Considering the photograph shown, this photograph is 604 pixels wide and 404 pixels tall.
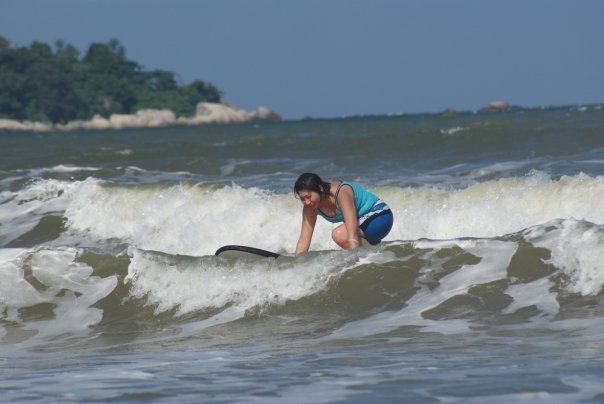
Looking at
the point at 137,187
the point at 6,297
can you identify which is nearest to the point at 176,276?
the point at 6,297

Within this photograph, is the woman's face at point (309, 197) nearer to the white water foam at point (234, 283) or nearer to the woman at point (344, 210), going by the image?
the woman at point (344, 210)

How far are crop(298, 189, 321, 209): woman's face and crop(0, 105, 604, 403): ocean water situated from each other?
917 mm

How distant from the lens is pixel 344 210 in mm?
8680

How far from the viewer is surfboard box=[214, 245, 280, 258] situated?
987 cm

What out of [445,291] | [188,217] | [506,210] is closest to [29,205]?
[188,217]

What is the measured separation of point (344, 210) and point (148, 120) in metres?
116

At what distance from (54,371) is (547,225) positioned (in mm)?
4724

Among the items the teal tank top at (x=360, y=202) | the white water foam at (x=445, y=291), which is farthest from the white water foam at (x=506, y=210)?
the teal tank top at (x=360, y=202)

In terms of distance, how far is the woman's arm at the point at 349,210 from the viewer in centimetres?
866

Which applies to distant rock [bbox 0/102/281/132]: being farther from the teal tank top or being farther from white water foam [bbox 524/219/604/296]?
the teal tank top

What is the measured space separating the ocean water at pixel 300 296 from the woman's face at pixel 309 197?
3.01ft

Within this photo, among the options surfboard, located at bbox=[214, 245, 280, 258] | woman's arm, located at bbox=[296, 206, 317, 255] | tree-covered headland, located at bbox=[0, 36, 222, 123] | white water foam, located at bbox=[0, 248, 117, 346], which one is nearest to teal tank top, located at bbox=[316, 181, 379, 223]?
woman's arm, located at bbox=[296, 206, 317, 255]

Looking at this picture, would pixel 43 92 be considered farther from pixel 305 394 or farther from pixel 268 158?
pixel 305 394

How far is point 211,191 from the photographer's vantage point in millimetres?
16688
